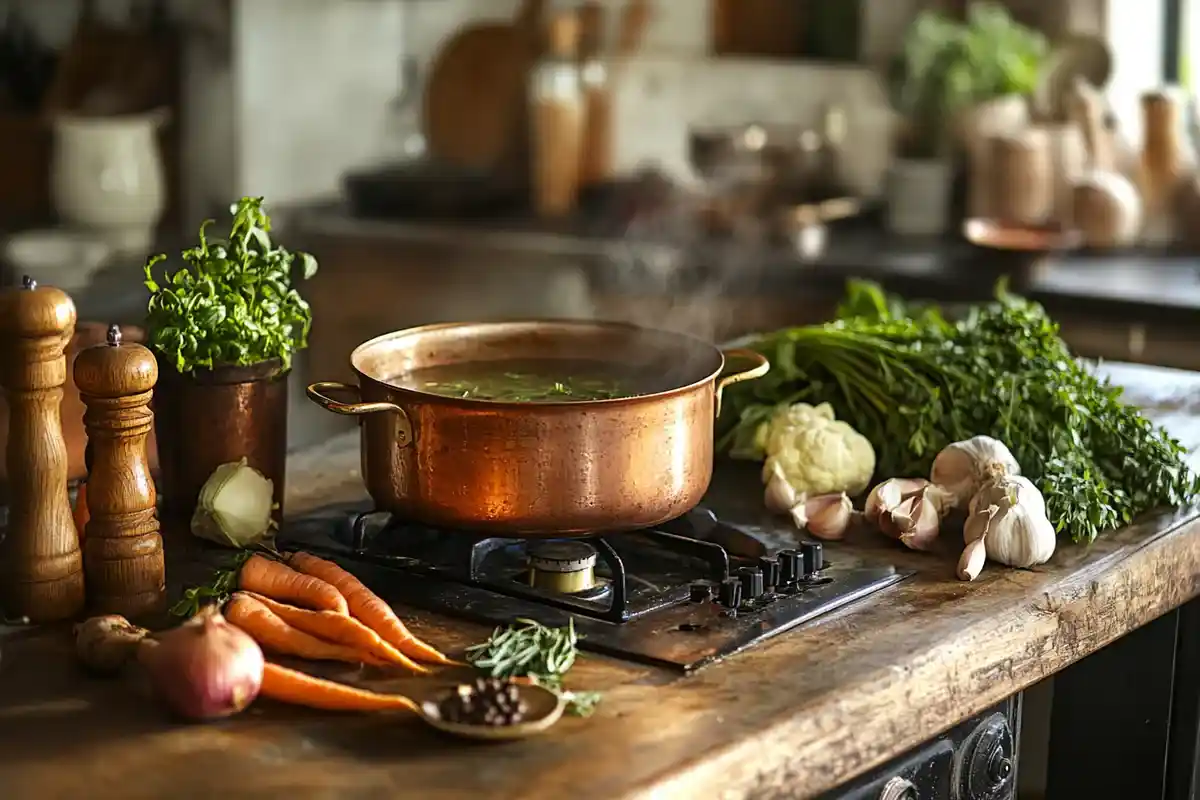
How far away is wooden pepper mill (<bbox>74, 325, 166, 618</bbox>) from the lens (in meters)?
1.17

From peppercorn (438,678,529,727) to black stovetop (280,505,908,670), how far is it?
0.14 meters

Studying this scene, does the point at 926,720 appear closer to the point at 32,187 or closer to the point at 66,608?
the point at 66,608

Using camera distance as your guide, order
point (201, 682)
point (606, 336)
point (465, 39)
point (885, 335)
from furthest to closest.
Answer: point (465, 39), point (885, 335), point (606, 336), point (201, 682)

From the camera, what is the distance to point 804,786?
106 cm

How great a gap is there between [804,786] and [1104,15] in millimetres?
2945

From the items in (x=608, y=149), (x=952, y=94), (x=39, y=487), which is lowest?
(x=39, y=487)

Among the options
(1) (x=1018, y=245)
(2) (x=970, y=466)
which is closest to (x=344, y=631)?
(2) (x=970, y=466)

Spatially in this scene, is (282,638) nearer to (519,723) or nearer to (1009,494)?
(519,723)

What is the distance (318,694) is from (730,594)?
1.08 ft

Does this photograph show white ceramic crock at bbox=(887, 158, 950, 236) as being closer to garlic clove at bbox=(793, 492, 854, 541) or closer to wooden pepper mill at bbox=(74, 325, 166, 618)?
garlic clove at bbox=(793, 492, 854, 541)

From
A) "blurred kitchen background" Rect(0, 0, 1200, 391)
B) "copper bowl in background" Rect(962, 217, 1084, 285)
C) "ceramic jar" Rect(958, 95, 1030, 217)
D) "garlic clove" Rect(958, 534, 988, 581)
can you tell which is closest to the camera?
"garlic clove" Rect(958, 534, 988, 581)

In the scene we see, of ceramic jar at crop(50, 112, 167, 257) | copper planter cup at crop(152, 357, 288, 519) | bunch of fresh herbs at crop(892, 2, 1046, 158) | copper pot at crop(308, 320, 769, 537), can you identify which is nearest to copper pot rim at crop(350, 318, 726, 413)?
copper pot at crop(308, 320, 769, 537)

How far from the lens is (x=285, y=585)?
1.20 metres

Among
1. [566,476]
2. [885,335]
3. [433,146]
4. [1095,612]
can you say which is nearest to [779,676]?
[566,476]
